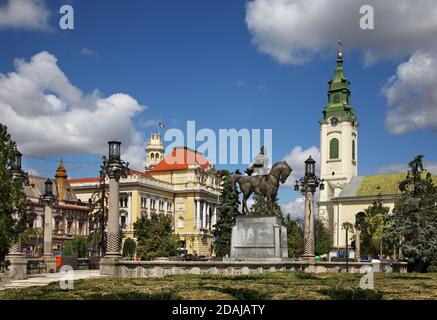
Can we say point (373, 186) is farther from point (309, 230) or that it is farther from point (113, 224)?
point (113, 224)

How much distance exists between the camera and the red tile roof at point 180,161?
431ft

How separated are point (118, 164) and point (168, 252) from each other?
49016 mm

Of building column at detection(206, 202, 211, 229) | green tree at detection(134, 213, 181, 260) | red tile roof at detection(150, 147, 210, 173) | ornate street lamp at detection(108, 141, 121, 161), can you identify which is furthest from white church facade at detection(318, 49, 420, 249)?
ornate street lamp at detection(108, 141, 121, 161)

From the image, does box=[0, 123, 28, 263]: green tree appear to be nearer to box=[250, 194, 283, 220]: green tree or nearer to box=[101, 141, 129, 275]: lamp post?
box=[101, 141, 129, 275]: lamp post

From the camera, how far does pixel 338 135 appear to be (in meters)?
147

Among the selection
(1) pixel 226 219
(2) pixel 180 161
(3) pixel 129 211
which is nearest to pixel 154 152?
(2) pixel 180 161

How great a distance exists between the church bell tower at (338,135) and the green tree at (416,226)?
9650 cm

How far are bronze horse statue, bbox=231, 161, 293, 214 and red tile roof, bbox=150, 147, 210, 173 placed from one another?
92518mm

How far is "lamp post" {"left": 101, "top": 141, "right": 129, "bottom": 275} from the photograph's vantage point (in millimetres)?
31756

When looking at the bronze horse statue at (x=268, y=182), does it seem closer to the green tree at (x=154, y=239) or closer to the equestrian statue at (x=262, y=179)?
the equestrian statue at (x=262, y=179)

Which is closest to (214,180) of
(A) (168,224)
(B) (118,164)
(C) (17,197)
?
(A) (168,224)

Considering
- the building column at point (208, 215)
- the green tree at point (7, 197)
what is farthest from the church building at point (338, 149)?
the green tree at point (7, 197)

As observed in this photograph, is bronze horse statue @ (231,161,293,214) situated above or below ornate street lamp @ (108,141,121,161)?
below

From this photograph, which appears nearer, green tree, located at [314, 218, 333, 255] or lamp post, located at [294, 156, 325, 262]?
lamp post, located at [294, 156, 325, 262]
